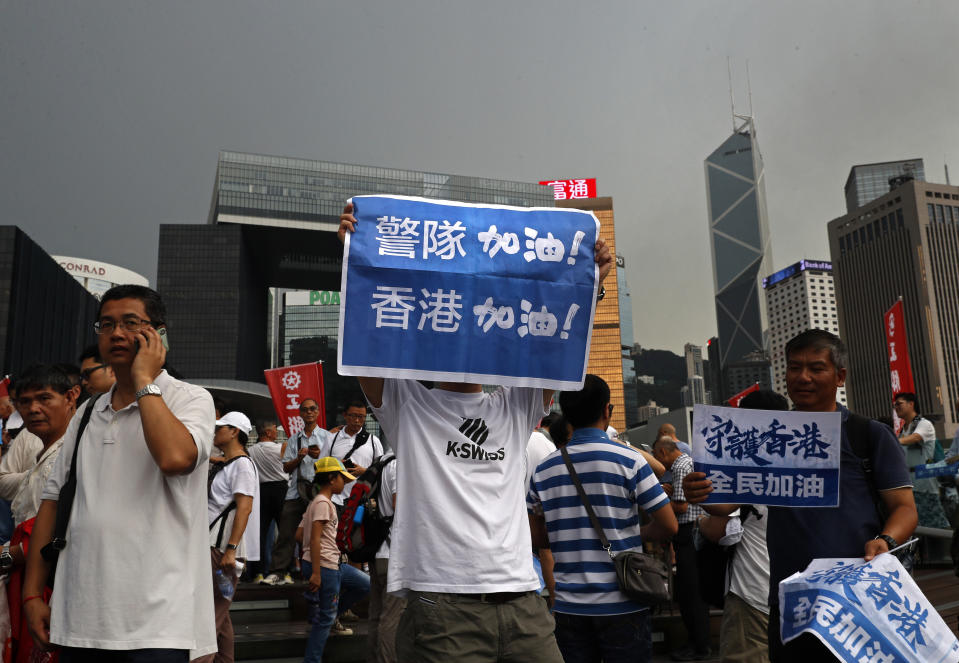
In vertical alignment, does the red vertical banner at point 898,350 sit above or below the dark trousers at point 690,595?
above

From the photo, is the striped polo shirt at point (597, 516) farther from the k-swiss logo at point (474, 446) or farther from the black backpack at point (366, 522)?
the black backpack at point (366, 522)

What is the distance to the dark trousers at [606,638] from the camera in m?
3.29

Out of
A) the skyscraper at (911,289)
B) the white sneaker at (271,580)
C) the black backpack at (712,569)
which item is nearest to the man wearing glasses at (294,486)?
the white sneaker at (271,580)

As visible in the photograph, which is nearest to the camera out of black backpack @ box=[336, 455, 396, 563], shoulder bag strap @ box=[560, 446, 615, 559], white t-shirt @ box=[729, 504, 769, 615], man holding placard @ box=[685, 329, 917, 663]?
man holding placard @ box=[685, 329, 917, 663]

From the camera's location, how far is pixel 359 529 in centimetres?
489

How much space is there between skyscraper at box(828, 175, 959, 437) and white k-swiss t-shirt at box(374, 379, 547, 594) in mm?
99790

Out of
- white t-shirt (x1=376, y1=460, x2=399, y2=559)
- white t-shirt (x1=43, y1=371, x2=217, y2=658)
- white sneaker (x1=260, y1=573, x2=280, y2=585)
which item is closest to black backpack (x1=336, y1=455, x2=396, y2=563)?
white t-shirt (x1=376, y1=460, x2=399, y2=559)

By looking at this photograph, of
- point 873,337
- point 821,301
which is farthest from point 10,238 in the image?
point 821,301

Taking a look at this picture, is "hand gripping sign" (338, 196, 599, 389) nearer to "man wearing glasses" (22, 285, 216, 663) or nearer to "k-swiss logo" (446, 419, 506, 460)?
"k-swiss logo" (446, 419, 506, 460)

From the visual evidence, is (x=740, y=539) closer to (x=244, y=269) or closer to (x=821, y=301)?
(x=244, y=269)

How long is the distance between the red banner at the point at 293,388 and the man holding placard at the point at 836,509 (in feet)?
28.2

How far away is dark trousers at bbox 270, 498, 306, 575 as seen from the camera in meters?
8.34

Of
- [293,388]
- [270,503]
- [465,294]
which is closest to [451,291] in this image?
[465,294]

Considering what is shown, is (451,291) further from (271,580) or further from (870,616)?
(271,580)
